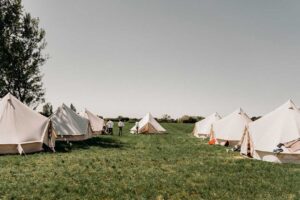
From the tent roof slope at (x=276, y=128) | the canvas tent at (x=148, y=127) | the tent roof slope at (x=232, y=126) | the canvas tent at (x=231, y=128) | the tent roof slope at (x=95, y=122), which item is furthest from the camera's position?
the canvas tent at (x=148, y=127)

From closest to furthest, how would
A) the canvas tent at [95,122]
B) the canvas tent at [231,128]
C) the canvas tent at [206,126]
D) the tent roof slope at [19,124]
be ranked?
the tent roof slope at [19,124]
the canvas tent at [231,128]
the canvas tent at [206,126]
the canvas tent at [95,122]

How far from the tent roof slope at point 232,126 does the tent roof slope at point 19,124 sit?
1667 centimetres

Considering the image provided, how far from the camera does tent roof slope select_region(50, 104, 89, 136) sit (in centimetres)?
3319

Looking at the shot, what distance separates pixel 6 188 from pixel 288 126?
16785mm

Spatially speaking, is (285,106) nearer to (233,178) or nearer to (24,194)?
(233,178)

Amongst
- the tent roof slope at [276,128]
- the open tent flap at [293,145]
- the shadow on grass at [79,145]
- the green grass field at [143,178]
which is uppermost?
the tent roof slope at [276,128]

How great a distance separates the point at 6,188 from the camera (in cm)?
1195

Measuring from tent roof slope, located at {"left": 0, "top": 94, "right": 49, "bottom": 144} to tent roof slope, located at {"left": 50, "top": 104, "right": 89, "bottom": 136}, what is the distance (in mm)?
9042

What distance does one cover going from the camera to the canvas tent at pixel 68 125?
33125 mm

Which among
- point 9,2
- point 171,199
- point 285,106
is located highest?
point 9,2

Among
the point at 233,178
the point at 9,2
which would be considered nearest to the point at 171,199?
the point at 233,178

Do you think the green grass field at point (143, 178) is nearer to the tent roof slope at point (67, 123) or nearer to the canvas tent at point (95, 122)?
the tent roof slope at point (67, 123)

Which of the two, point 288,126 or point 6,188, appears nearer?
point 6,188

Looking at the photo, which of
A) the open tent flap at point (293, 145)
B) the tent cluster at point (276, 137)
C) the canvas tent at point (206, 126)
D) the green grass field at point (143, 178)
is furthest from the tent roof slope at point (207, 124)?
the green grass field at point (143, 178)
